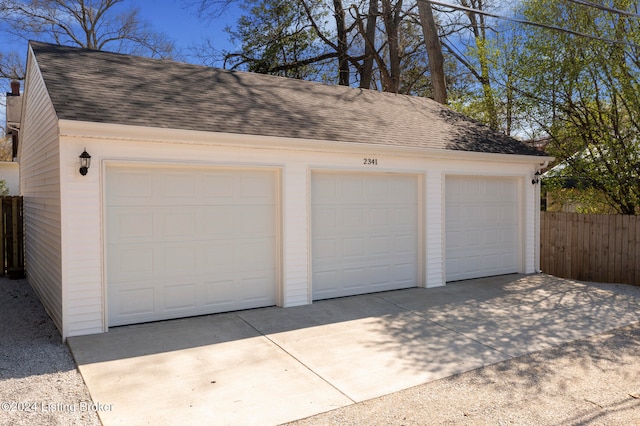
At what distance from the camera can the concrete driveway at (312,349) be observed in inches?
159

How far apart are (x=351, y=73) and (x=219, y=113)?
14.5 metres

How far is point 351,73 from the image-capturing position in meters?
20.6

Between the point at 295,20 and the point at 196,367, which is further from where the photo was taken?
the point at 295,20

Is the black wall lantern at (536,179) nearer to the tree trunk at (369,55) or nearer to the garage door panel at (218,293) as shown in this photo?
the garage door panel at (218,293)

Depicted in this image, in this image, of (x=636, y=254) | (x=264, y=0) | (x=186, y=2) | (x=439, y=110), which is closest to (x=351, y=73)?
(x=264, y=0)

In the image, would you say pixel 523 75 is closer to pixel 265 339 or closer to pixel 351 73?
pixel 265 339

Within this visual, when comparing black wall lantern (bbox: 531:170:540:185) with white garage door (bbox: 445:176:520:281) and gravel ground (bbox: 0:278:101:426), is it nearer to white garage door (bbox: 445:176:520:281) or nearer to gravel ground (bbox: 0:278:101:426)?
white garage door (bbox: 445:176:520:281)

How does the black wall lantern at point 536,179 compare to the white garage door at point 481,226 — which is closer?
the white garage door at point 481,226

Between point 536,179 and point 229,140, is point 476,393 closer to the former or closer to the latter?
point 229,140

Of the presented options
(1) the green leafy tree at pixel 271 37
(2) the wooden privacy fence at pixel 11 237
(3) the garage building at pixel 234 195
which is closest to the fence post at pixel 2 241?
(2) the wooden privacy fence at pixel 11 237

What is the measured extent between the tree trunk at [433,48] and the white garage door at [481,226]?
7133 millimetres

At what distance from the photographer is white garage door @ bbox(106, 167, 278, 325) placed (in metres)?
6.11

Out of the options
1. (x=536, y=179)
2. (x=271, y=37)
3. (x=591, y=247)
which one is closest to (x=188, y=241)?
(x=536, y=179)

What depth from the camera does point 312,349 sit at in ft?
17.7
